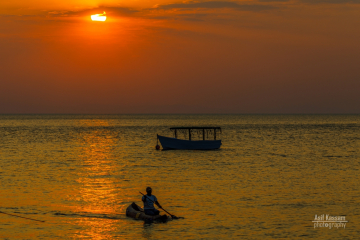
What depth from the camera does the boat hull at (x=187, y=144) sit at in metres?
69.6

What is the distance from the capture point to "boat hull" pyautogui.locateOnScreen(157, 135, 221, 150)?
69.6 m

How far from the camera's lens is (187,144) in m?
69.6

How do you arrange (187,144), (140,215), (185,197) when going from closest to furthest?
(140,215), (185,197), (187,144)

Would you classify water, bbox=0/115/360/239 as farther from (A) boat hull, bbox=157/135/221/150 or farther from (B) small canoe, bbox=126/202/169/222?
(A) boat hull, bbox=157/135/221/150

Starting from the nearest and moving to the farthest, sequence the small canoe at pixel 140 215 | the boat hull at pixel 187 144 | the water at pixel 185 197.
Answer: the water at pixel 185 197 → the small canoe at pixel 140 215 → the boat hull at pixel 187 144

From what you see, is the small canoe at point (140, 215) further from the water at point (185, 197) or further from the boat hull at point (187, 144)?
the boat hull at point (187, 144)

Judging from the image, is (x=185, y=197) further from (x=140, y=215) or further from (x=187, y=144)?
(x=187, y=144)

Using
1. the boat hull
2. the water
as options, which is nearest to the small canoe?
the water

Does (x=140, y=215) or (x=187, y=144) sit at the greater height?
(x=187, y=144)

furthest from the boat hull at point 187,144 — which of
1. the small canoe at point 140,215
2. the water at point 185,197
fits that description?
the small canoe at point 140,215

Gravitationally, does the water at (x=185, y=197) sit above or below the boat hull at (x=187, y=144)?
below

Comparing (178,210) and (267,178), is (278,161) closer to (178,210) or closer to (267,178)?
(267,178)

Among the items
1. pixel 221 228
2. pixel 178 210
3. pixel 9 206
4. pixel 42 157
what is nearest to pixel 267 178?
pixel 178 210

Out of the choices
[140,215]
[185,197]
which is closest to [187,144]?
[185,197]
